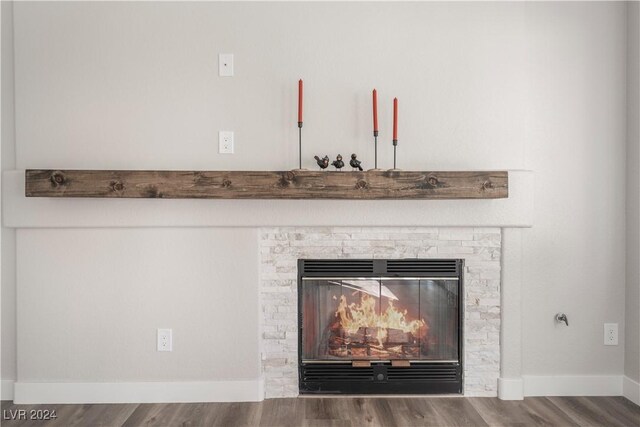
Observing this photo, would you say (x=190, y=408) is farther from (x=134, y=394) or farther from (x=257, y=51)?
(x=257, y=51)

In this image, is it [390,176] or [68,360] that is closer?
[390,176]

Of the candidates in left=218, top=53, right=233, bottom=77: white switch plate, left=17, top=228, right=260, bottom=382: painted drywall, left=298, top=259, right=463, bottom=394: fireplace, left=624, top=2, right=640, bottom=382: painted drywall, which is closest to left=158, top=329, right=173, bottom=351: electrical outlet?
left=17, top=228, right=260, bottom=382: painted drywall

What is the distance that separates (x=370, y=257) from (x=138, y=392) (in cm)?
133

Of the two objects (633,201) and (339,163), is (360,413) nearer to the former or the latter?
(339,163)

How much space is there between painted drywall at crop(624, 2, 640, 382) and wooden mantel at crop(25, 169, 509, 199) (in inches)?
42.0

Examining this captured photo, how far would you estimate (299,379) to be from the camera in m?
2.49

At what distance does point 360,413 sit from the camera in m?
2.30

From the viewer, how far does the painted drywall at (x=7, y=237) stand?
94.8 inches

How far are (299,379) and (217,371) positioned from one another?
41 cm

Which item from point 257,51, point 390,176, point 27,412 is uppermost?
point 257,51

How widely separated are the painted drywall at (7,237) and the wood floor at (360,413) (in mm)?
244

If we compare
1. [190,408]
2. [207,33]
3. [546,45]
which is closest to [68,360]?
[190,408]

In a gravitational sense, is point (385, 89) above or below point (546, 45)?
below

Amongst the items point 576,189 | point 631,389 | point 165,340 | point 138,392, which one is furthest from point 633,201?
point 138,392
